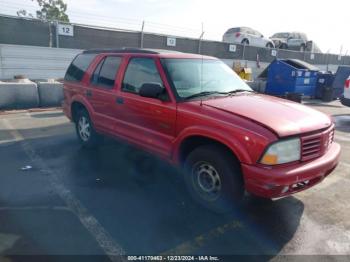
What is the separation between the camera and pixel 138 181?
4.39 m

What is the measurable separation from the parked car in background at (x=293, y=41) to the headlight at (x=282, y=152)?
77.9 feet

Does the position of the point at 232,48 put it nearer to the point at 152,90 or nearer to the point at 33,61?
the point at 33,61

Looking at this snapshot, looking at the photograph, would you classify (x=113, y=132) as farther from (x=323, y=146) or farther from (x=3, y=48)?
(x=3, y=48)

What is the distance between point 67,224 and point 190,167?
1.54 meters

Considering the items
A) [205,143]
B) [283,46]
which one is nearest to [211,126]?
[205,143]

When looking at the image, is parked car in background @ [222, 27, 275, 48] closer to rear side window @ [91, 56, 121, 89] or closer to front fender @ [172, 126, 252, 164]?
rear side window @ [91, 56, 121, 89]

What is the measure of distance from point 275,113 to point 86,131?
360 centimetres

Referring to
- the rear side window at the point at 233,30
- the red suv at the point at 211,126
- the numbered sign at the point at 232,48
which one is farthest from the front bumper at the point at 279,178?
the rear side window at the point at 233,30

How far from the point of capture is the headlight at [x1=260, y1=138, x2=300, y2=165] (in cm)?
303

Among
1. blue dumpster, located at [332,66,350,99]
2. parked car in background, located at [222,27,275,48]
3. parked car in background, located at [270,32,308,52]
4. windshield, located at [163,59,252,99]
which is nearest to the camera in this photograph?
windshield, located at [163,59,252,99]

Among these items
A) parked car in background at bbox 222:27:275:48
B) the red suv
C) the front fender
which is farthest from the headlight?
parked car in background at bbox 222:27:275:48

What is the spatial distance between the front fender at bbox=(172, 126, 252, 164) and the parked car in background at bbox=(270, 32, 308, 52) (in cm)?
2363

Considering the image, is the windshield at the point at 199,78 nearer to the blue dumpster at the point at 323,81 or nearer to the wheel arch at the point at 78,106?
the wheel arch at the point at 78,106

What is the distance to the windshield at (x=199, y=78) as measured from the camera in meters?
3.96
